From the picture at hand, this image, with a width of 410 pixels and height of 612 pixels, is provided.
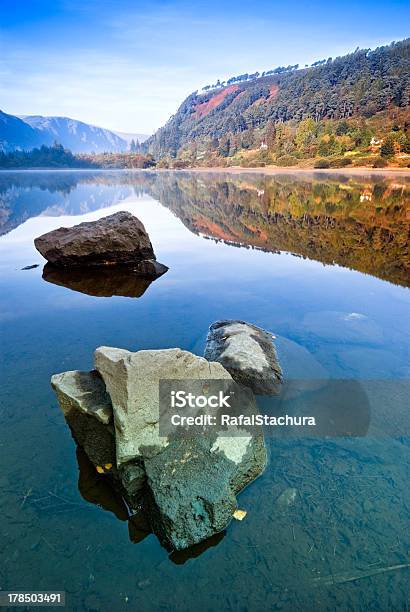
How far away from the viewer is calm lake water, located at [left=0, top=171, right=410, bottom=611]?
14.5 ft

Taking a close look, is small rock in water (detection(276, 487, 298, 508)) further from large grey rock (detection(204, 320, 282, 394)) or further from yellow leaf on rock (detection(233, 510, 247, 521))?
large grey rock (detection(204, 320, 282, 394))

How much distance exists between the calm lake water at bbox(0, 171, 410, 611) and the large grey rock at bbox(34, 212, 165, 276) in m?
1.24

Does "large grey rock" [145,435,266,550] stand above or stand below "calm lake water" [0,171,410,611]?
above

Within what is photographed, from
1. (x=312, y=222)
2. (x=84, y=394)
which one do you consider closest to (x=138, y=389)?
(x=84, y=394)

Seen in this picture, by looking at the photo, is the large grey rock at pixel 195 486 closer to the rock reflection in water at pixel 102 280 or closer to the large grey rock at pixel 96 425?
the large grey rock at pixel 96 425

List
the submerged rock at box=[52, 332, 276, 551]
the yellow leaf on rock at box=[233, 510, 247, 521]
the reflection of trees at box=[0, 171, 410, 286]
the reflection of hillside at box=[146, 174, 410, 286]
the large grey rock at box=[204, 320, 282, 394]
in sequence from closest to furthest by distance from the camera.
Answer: the submerged rock at box=[52, 332, 276, 551] → the yellow leaf on rock at box=[233, 510, 247, 521] → the large grey rock at box=[204, 320, 282, 394] → the reflection of hillside at box=[146, 174, 410, 286] → the reflection of trees at box=[0, 171, 410, 286]

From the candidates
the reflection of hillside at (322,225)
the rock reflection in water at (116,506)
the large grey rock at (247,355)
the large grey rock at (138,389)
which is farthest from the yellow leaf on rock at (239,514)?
the reflection of hillside at (322,225)

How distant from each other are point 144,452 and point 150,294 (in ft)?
30.5

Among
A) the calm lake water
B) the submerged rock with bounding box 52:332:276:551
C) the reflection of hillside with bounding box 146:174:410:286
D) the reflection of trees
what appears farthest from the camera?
the reflection of trees

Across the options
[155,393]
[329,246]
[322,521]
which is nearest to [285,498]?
[322,521]

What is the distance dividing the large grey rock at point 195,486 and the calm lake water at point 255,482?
0.20 metres

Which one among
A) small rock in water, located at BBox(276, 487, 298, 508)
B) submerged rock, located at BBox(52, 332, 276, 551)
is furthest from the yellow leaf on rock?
small rock in water, located at BBox(276, 487, 298, 508)

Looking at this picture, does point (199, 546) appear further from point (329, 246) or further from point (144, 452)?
point (329, 246)

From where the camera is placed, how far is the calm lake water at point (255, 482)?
441cm
